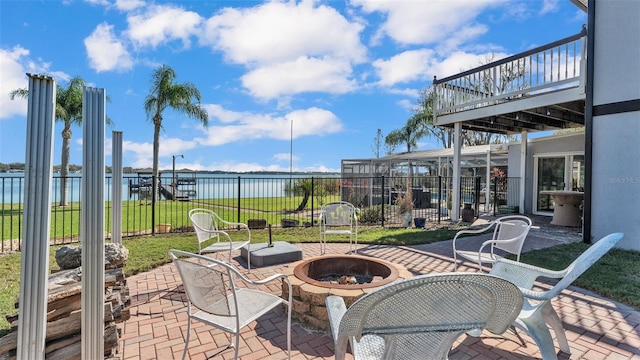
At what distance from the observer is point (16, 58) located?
528 centimetres

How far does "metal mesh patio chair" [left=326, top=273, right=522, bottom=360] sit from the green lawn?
9.92 feet

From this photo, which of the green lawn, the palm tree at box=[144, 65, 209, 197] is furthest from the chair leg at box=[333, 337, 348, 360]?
the palm tree at box=[144, 65, 209, 197]

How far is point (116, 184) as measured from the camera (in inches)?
124

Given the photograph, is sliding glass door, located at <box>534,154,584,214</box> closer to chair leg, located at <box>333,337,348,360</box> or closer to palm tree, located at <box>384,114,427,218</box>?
chair leg, located at <box>333,337,348,360</box>

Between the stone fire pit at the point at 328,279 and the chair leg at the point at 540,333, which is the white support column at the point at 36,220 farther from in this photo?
the chair leg at the point at 540,333

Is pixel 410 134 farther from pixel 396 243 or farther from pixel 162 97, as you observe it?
pixel 396 243

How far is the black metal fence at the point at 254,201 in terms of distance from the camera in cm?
710

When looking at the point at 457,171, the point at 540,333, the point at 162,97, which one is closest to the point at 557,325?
the point at 540,333

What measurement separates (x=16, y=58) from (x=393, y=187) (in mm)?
12356

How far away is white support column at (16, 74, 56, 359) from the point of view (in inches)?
55.0

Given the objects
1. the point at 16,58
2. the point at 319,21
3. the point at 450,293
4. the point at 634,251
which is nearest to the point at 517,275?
the point at 450,293

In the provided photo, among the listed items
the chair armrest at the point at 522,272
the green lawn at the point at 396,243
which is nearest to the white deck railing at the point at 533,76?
the green lawn at the point at 396,243

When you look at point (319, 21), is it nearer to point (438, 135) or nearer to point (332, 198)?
point (332, 198)

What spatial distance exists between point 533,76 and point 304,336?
7.20m
